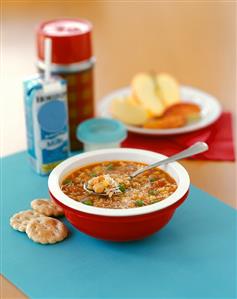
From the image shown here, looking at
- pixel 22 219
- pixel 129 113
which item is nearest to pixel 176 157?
pixel 22 219

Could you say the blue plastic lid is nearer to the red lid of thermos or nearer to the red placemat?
the red placemat

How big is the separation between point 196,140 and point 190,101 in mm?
269

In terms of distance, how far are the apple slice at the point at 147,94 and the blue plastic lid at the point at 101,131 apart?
0.21 metres

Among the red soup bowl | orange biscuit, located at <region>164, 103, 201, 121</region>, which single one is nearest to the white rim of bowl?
the red soup bowl

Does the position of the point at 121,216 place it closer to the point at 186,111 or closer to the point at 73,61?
the point at 73,61

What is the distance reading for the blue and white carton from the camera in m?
1.78

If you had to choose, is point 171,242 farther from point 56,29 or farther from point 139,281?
point 56,29

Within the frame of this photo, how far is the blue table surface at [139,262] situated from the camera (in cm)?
136

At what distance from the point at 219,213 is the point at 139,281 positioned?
1.11ft

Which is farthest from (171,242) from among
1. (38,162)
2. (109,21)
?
(109,21)

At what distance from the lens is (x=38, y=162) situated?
1827 mm

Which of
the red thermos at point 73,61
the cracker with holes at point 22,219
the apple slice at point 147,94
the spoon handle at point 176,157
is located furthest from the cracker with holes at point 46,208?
the apple slice at point 147,94

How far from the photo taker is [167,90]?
2201 mm

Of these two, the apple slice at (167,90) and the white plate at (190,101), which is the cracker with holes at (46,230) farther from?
the apple slice at (167,90)
